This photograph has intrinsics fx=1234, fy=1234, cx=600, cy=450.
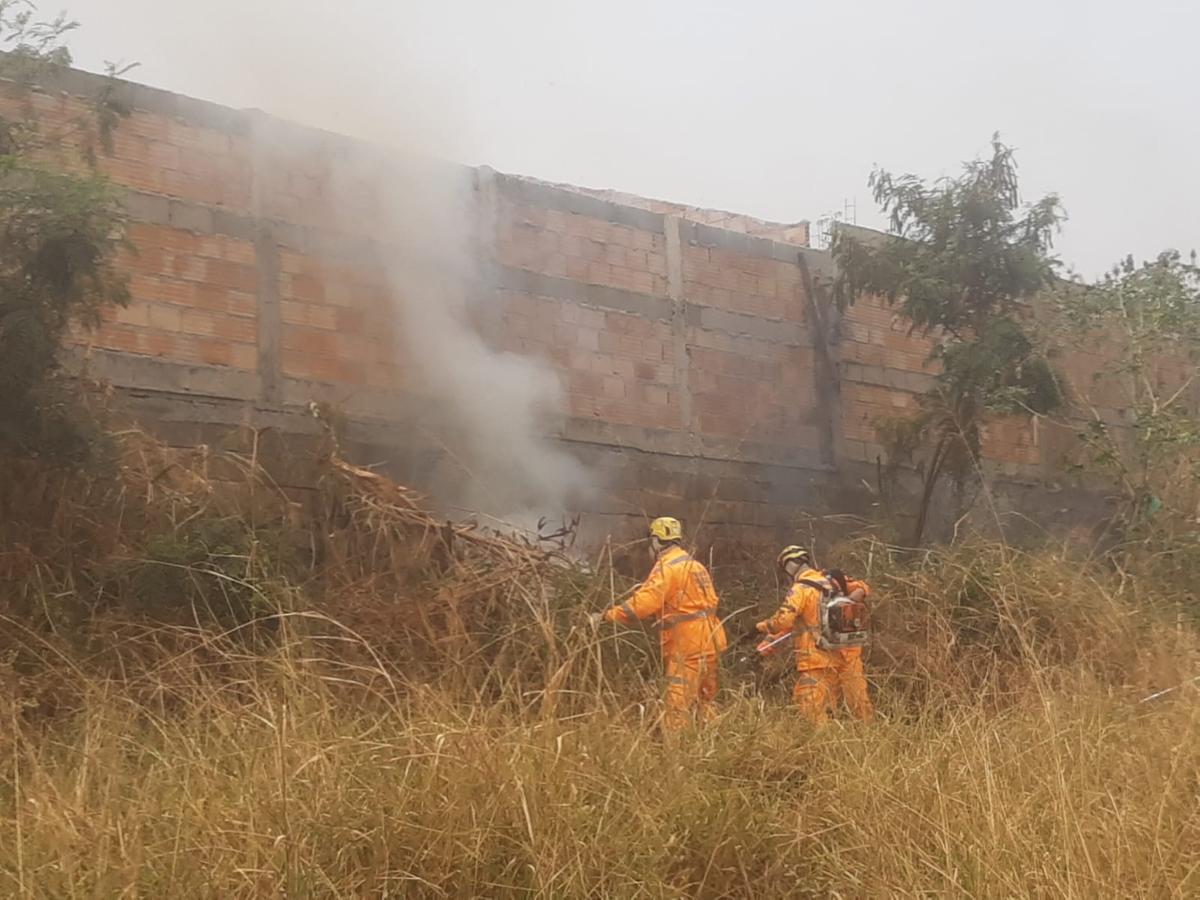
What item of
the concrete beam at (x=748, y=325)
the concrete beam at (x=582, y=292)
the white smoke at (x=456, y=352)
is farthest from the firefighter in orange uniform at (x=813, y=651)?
the concrete beam at (x=748, y=325)

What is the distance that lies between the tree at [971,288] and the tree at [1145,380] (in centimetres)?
68

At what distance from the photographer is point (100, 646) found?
19.1ft

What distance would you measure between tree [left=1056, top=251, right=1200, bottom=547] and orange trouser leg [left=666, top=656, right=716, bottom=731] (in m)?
5.16

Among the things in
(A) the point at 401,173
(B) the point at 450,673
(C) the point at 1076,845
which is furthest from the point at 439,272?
(C) the point at 1076,845

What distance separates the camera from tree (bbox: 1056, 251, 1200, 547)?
998 cm

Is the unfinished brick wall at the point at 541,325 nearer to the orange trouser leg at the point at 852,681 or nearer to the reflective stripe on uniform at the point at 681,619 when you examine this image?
the orange trouser leg at the point at 852,681

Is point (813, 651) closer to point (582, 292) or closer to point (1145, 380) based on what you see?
point (582, 292)

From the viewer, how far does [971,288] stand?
1034 centimetres

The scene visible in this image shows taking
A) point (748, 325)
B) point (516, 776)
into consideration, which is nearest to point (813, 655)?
point (516, 776)

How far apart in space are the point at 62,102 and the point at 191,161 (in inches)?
35.0

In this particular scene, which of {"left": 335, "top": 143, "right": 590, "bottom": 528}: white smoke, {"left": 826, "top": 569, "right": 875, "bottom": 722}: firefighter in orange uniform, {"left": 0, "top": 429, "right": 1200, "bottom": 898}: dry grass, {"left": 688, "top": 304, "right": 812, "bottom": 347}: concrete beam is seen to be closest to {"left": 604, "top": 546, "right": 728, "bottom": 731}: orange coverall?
{"left": 0, "top": 429, "right": 1200, "bottom": 898}: dry grass

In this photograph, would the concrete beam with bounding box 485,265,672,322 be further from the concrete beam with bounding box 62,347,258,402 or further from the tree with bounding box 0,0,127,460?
the tree with bounding box 0,0,127,460

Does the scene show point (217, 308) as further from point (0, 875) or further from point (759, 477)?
Answer: point (0, 875)

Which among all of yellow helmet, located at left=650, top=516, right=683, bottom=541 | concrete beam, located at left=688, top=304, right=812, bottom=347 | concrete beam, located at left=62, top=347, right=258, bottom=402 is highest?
concrete beam, located at left=688, top=304, right=812, bottom=347
